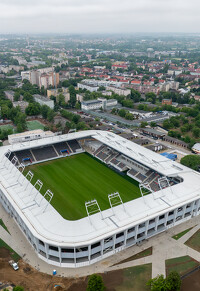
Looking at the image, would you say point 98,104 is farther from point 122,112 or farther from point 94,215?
point 94,215

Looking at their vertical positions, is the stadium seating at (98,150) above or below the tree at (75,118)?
below

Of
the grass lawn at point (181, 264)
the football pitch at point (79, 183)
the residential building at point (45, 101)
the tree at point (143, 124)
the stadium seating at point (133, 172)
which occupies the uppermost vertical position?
the residential building at point (45, 101)

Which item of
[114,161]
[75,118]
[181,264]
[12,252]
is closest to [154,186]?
[114,161]

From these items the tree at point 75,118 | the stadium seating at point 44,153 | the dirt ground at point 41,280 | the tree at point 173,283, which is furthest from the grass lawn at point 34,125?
the tree at point 173,283

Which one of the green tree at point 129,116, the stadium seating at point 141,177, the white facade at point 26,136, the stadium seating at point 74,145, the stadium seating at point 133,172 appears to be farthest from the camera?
the green tree at point 129,116

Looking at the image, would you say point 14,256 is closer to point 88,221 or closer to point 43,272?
point 43,272

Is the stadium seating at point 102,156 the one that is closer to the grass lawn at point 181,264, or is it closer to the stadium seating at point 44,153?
the stadium seating at point 44,153
